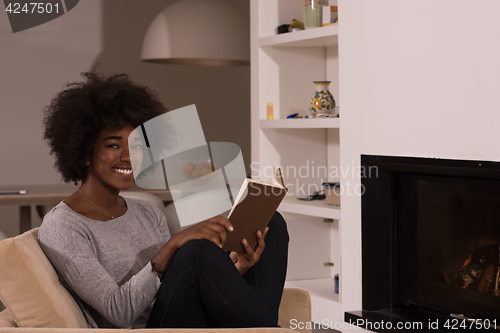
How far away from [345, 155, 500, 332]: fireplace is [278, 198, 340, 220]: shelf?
0.22 m

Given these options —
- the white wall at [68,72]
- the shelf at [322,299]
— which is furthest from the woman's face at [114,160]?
the white wall at [68,72]

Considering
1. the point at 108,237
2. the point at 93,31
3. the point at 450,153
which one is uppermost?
the point at 93,31

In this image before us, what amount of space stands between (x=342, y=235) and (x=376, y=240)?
0.62 feet

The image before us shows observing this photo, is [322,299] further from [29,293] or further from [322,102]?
[29,293]

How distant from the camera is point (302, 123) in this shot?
2.69 m

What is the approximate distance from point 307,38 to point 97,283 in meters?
1.71

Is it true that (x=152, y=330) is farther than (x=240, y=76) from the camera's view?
No

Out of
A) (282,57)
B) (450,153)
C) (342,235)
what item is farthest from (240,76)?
(450,153)

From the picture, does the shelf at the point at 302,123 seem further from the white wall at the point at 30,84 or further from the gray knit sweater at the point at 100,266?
the white wall at the point at 30,84

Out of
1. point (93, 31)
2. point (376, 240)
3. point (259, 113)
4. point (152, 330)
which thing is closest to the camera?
point (152, 330)

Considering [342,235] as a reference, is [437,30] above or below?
above

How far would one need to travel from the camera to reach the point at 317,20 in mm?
2713

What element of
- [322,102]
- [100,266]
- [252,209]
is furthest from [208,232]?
[322,102]

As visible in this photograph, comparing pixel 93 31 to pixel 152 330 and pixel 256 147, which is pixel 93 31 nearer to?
pixel 256 147
